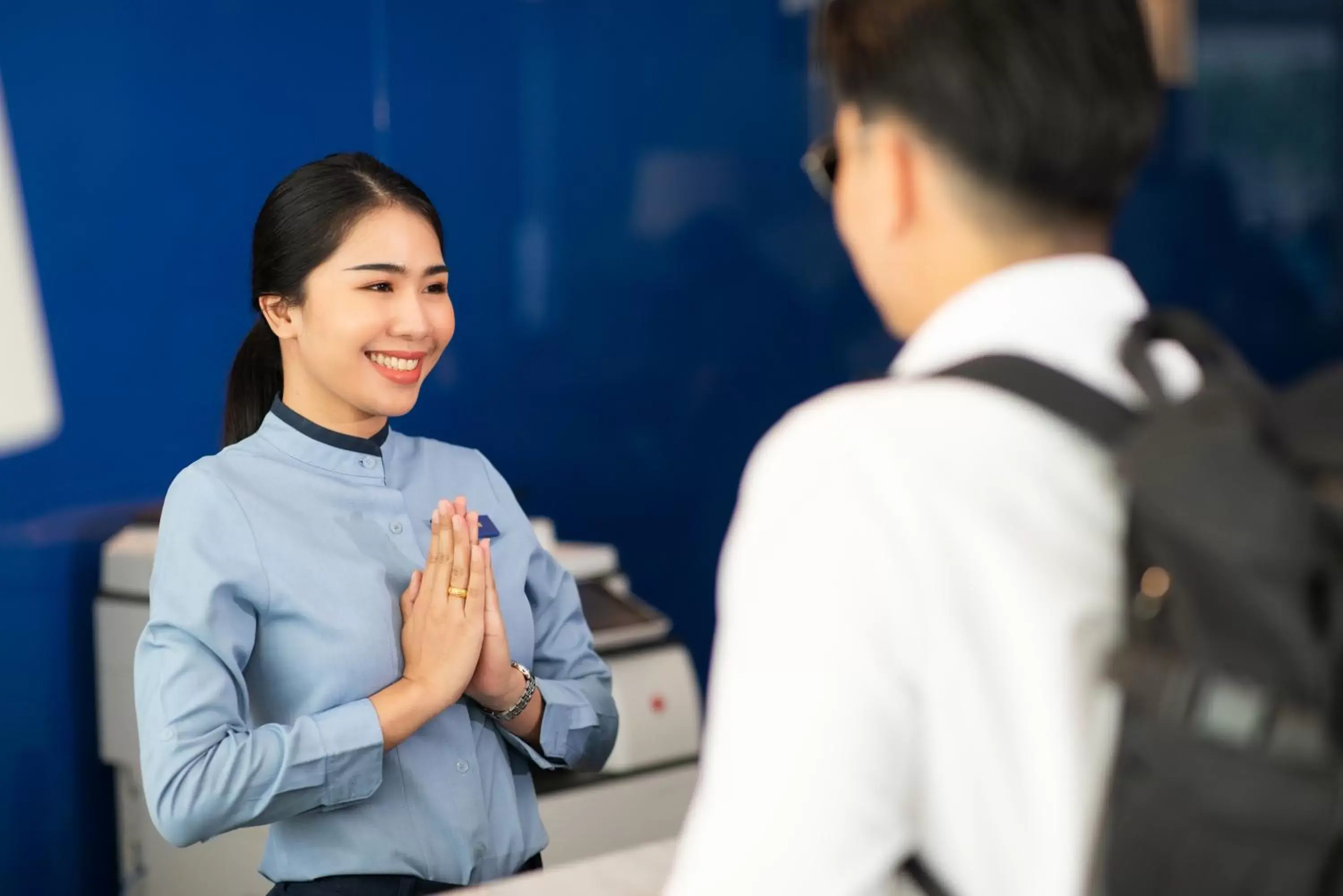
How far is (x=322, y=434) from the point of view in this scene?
144 cm

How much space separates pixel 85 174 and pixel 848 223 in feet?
3.29

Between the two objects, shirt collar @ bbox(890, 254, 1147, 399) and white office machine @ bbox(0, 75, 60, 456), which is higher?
shirt collar @ bbox(890, 254, 1147, 399)

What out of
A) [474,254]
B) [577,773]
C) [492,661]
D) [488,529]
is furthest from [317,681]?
[474,254]

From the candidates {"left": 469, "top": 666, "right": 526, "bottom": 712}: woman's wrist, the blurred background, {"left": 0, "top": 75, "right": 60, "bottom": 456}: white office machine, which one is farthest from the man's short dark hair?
{"left": 0, "top": 75, "right": 60, "bottom": 456}: white office machine

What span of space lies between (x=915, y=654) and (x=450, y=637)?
2.58 ft

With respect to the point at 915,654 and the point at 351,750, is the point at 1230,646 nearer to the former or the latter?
the point at 915,654

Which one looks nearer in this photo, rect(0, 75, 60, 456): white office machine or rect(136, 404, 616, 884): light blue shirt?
rect(136, 404, 616, 884): light blue shirt

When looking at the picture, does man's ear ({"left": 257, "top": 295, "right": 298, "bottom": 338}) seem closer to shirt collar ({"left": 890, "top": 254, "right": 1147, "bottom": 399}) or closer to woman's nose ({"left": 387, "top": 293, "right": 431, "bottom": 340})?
woman's nose ({"left": 387, "top": 293, "right": 431, "bottom": 340})

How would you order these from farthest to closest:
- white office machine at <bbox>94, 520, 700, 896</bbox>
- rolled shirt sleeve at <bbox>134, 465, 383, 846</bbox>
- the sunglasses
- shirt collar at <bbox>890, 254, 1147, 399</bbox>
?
white office machine at <bbox>94, 520, 700, 896</bbox> < rolled shirt sleeve at <bbox>134, 465, 383, 846</bbox> < the sunglasses < shirt collar at <bbox>890, 254, 1147, 399</bbox>

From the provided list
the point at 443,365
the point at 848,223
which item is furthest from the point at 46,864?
the point at 848,223

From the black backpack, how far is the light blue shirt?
0.86 m

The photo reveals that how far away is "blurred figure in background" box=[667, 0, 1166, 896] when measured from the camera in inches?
27.2

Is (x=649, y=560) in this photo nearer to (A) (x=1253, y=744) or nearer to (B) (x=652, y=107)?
(B) (x=652, y=107)

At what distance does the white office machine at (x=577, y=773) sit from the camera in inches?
58.2
